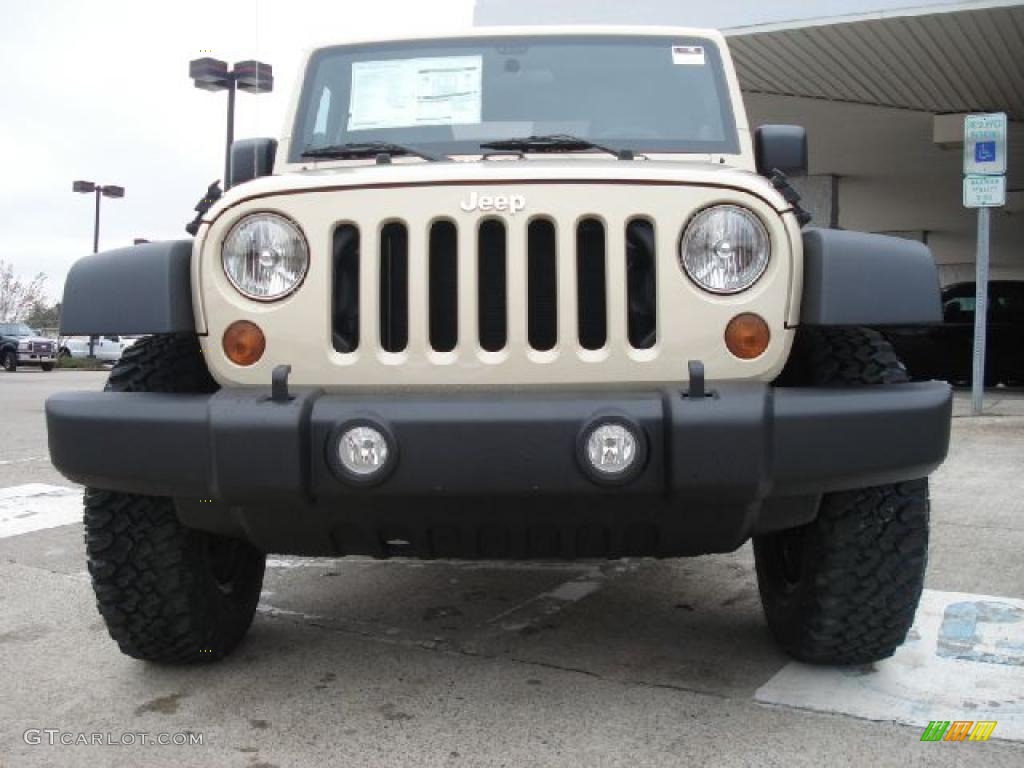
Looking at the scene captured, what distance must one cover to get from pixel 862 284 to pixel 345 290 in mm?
1260

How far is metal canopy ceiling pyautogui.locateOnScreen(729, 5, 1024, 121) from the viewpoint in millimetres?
12445

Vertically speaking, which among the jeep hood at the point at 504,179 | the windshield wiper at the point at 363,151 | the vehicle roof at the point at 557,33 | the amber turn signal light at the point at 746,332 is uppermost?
the vehicle roof at the point at 557,33

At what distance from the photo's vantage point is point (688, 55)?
3.81m

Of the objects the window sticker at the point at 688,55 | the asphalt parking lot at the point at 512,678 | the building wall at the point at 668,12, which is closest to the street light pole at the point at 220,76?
the building wall at the point at 668,12

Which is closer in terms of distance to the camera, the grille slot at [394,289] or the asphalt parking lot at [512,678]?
the asphalt parking lot at [512,678]

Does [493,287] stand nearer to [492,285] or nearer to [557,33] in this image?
[492,285]

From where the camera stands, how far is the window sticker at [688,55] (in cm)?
379

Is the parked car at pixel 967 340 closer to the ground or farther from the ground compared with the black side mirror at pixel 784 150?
closer to the ground

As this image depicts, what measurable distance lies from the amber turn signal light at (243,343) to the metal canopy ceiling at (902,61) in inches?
447

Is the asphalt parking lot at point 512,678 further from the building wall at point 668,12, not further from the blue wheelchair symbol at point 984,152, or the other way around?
the building wall at point 668,12

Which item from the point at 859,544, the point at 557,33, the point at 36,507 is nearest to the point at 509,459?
the point at 859,544

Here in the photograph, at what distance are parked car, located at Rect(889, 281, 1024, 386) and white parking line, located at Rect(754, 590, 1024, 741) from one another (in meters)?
11.0

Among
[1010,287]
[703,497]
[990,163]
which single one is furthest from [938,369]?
[703,497]

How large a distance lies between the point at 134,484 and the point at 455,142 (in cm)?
158
